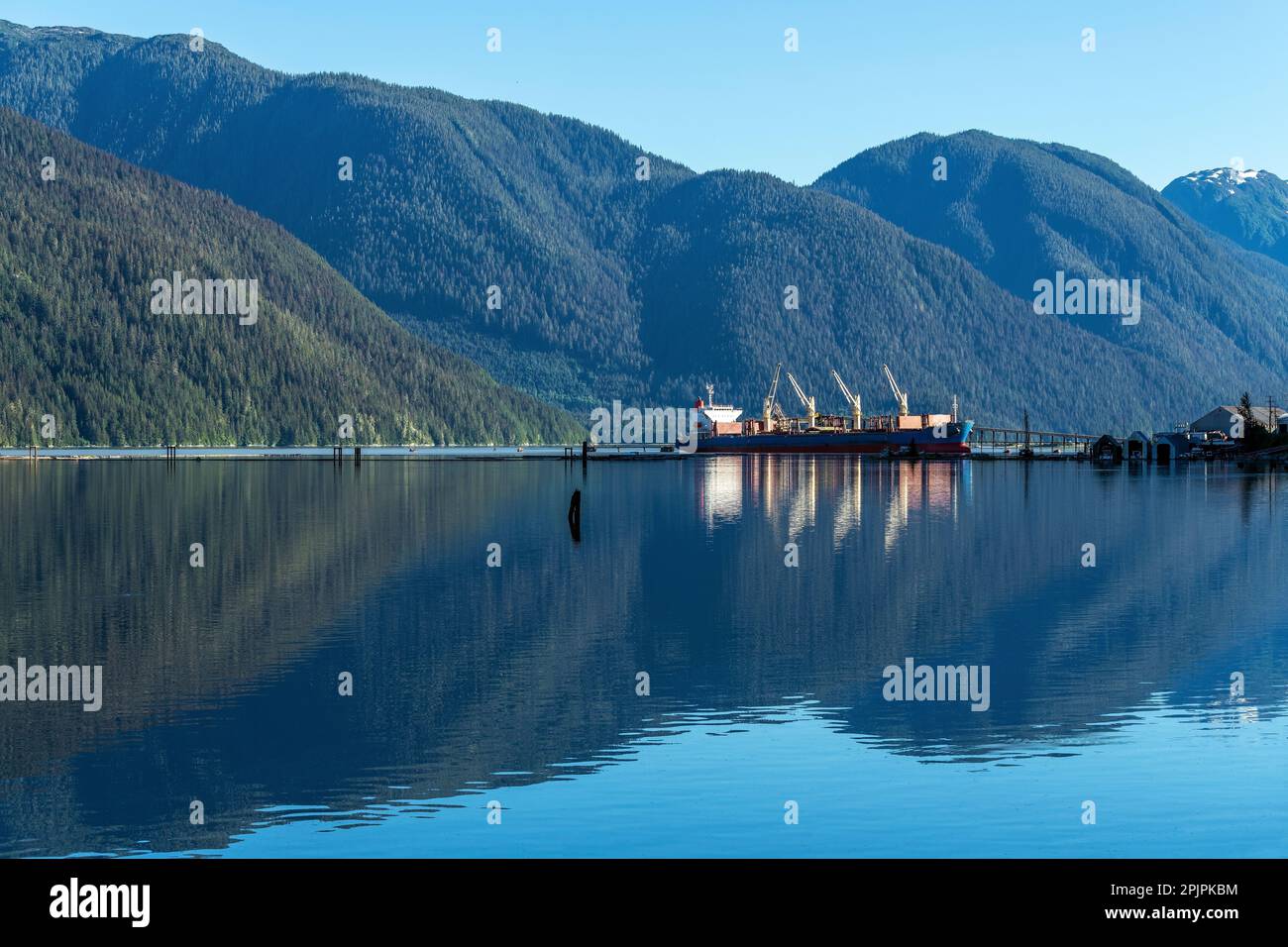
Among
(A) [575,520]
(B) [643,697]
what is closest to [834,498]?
(A) [575,520]

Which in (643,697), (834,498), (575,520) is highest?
(575,520)

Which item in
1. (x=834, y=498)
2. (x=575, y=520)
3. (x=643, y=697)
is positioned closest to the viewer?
(x=643, y=697)

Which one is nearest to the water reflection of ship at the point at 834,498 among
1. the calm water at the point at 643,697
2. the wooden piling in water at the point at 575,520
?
the wooden piling in water at the point at 575,520

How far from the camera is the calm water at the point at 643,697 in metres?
29.5

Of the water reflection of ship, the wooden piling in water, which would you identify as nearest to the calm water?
the wooden piling in water

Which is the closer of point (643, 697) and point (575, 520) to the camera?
point (643, 697)

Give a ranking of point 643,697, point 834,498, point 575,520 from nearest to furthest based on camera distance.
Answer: point 643,697
point 575,520
point 834,498

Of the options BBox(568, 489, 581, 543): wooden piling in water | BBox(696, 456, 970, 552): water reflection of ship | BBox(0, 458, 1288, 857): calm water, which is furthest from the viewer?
BBox(696, 456, 970, 552): water reflection of ship

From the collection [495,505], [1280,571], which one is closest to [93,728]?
[1280,571]

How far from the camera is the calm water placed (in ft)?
96.8

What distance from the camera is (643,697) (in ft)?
138

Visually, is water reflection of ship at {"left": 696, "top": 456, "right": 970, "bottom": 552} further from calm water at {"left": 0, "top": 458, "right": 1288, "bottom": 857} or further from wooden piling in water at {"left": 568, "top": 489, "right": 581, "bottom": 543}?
calm water at {"left": 0, "top": 458, "right": 1288, "bottom": 857}

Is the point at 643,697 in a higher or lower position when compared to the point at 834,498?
lower

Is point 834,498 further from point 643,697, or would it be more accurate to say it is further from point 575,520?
point 643,697
